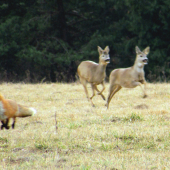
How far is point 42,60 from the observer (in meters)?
19.1

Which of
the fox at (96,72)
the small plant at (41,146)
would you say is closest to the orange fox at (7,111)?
the small plant at (41,146)

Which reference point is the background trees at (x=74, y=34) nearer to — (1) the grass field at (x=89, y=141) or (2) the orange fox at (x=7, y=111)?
(1) the grass field at (x=89, y=141)

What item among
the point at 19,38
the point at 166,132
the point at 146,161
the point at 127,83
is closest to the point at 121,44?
the point at 19,38

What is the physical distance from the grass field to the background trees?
11.3 m

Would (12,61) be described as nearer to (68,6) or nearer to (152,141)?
(68,6)

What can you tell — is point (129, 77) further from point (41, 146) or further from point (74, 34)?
point (74, 34)

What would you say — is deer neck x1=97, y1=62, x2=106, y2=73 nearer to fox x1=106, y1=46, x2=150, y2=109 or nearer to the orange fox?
fox x1=106, y1=46, x2=150, y2=109

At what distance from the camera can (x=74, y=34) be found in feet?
71.8

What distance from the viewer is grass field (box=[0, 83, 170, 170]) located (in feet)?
12.9

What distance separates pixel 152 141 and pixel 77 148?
1.11m

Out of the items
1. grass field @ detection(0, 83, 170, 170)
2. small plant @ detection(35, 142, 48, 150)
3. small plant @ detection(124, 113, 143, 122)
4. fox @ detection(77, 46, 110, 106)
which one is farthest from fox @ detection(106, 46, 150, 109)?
small plant @ detection(35, 142, 48, 150)

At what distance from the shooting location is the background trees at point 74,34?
18688 millimetres

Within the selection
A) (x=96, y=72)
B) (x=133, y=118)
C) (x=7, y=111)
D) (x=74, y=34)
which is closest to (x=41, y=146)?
(x=7, y=111)

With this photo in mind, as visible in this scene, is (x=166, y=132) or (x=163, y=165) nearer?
(x=163, y=165)
